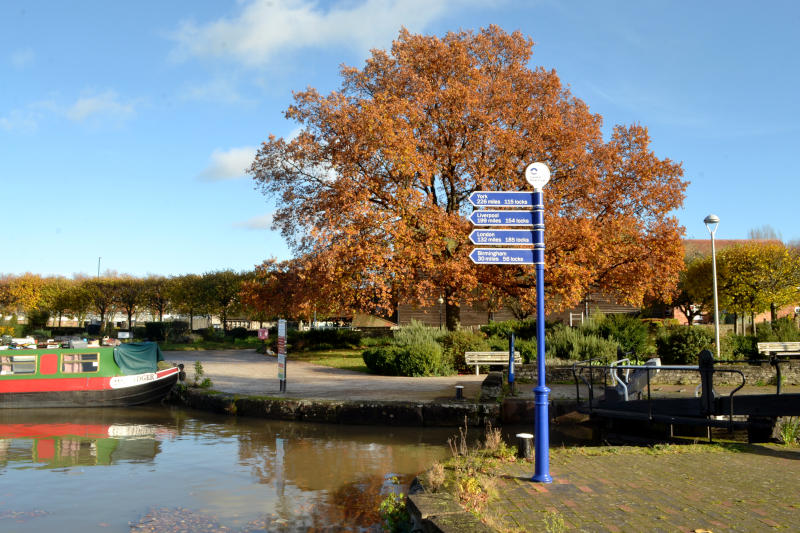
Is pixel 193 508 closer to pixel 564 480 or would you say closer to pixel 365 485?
pixel 365 485

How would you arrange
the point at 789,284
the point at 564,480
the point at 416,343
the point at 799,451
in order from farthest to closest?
1. the point at 789,284
2. the point at 416,343
3. the point at 799,451
4. the point at 564,480

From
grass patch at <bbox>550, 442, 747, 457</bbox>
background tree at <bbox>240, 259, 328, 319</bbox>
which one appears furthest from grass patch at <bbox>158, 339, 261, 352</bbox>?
grass patch at <bbox>550, 442, 747, 457</bbox>

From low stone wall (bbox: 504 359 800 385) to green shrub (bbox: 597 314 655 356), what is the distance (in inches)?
112

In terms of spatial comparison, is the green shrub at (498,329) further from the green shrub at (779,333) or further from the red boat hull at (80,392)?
the red boat hull at (80,392)

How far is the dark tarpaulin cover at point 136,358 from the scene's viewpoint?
16.8m

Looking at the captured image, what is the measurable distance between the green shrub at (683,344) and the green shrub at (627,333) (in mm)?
1084

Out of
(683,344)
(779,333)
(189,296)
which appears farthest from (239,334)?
(779,333)

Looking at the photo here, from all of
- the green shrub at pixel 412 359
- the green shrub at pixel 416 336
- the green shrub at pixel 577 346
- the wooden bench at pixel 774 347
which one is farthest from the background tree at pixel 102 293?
the wooden bench at pixel 774 347

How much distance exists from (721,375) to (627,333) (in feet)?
14.0

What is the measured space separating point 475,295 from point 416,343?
5.06 meters

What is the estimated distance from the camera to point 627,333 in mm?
19875

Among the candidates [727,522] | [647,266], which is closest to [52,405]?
[727,522]

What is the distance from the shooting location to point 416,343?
20.5 m

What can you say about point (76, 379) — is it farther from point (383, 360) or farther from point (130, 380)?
point (383, 360)
